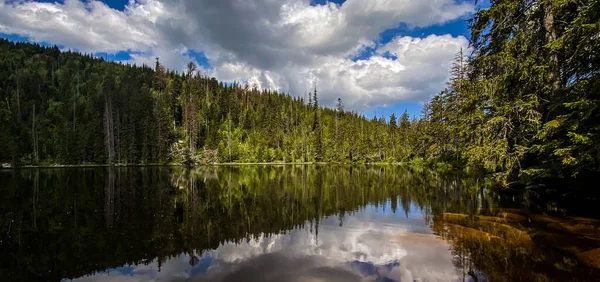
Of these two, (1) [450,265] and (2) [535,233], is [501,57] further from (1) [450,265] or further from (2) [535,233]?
(1) [450,265]

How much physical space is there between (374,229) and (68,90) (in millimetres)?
118668

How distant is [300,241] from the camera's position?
12.1 m

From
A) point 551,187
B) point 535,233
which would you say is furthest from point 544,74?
point 551,187

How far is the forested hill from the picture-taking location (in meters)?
82.0

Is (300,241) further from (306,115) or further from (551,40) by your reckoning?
(306,115)

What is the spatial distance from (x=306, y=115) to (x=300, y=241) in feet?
369

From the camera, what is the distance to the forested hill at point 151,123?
82.0m

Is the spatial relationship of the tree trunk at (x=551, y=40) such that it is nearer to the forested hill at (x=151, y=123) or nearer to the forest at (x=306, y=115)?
the forest at (x=306, y=115)

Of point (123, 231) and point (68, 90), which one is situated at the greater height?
point (68, 90)

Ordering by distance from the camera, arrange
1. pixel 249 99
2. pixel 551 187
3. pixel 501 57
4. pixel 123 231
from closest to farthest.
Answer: pixel 123 231, pixel 501 57, pixel 551 187, pixel 249 99

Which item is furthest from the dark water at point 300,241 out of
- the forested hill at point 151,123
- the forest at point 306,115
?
the forested hill at point 151,123

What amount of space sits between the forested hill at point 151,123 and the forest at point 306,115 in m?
0.40

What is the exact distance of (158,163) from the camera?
85688 millimetres

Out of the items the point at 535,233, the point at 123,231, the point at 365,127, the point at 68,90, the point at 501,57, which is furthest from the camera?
the point at 365,127
